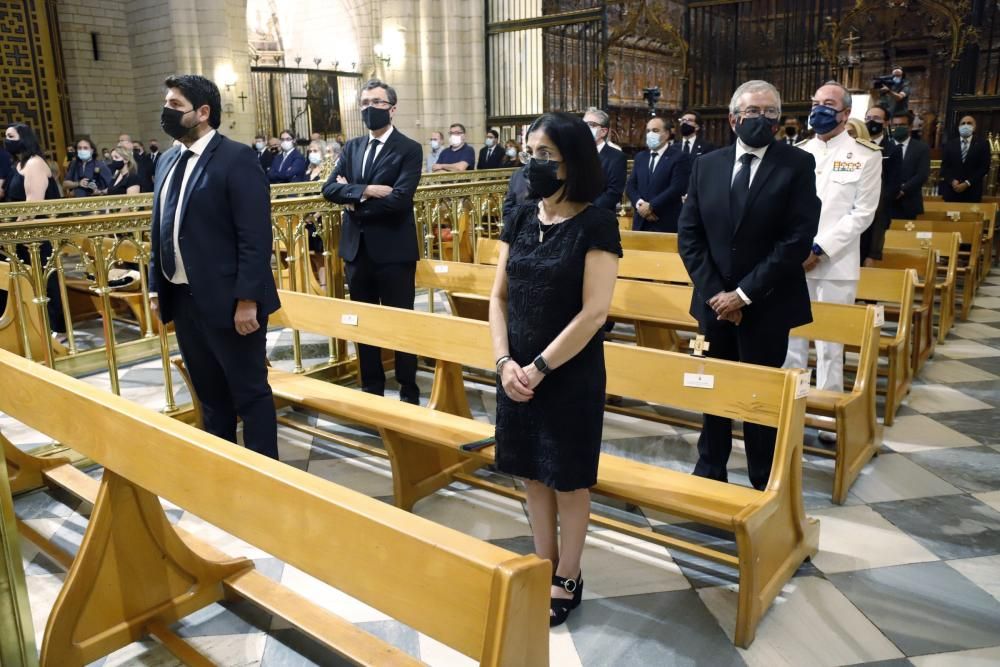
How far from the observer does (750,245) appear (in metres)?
2.70

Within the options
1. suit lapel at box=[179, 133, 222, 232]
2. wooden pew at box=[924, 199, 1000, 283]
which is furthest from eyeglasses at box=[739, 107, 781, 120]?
wooden pew at box=[924, 199, 1000, 283]

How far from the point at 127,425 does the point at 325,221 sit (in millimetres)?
2738

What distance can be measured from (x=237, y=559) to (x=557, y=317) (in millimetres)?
1208

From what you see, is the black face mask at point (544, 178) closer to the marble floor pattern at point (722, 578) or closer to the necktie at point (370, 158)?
the marble floor pattern at point (722, 578)

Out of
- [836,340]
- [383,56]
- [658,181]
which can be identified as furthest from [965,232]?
[383,56]

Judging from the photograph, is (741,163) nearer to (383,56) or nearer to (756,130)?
(756,130)

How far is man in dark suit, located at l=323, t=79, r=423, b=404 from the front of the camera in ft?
12.3

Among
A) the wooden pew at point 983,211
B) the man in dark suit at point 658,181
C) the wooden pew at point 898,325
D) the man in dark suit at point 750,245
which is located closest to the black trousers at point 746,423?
the man in dark suit at point 750,245

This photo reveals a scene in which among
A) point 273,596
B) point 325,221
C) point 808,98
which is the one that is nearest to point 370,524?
point 273,596

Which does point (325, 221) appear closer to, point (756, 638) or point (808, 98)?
point (756, 638)

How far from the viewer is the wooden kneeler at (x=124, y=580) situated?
76.0 inches

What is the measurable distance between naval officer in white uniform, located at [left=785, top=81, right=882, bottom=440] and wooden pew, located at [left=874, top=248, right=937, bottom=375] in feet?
3.36

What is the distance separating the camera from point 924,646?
6.68 feet

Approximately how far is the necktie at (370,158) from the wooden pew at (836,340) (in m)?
0.78
